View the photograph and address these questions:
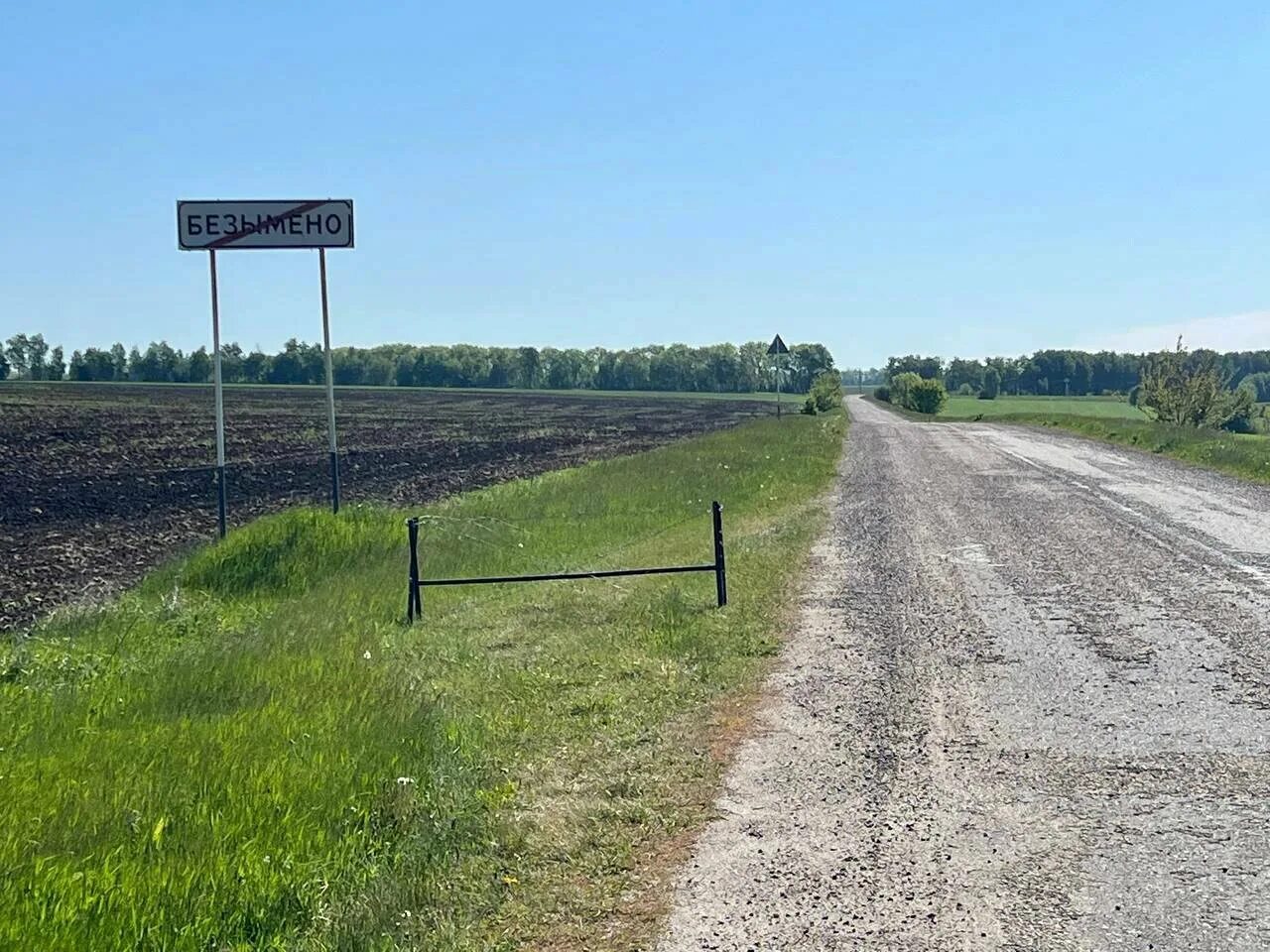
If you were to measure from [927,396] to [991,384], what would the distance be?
7049 centimetres

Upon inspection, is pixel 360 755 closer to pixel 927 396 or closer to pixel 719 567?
pixel 719 567

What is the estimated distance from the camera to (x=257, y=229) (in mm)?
14594

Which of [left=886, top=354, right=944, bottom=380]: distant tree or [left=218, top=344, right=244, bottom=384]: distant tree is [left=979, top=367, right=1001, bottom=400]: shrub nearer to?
[left=886, top=354, right=944, bottom=380]: distant tree

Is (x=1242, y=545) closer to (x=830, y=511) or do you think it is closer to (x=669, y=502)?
(x=830, y=511)

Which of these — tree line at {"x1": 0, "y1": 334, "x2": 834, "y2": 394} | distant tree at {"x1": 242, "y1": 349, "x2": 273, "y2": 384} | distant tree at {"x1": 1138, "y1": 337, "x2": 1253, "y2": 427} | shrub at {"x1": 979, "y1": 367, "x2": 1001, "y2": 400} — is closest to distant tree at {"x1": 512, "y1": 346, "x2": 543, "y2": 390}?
tree line at {"x1": 0, "y1": 334, "x2": 834, "y2": 394}

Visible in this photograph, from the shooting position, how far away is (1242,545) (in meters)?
12.7

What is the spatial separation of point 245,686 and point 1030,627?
6.12 m

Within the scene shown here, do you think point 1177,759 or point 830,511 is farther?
point 830,511

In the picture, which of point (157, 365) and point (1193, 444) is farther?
point (157, 365)

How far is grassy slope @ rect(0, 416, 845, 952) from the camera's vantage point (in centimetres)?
441

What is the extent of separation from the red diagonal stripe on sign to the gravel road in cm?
807

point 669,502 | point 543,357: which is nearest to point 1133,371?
point 543,357

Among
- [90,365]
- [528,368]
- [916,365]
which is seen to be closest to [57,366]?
[90,365]

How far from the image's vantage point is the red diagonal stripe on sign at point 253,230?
1442 cm
